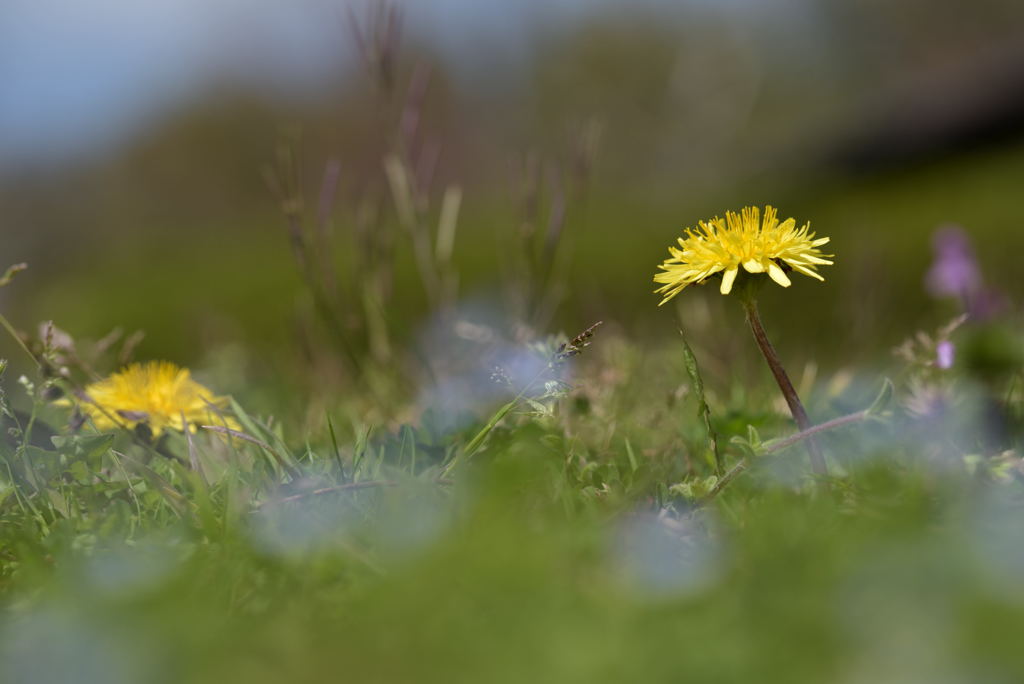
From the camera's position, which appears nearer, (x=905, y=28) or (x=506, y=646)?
(x=506, y=646)

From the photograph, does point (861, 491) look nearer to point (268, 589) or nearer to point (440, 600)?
point (440, 600)

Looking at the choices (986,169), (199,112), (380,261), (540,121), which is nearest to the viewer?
(380,261)

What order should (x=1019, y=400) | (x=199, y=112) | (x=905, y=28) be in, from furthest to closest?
(x=199, y=112)
(x=905, y=28)
(x=1019, y=400)

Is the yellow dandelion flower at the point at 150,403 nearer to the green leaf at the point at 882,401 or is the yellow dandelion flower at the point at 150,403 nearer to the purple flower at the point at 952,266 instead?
the green leaf at the point at 882,401

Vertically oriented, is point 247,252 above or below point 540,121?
below

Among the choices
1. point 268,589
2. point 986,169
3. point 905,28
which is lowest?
→ point 268,589

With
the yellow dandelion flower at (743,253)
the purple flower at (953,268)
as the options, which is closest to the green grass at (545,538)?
the yellow dandelion flower at (743,253)

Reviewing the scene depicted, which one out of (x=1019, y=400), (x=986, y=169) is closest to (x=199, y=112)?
(x=986, y=169)

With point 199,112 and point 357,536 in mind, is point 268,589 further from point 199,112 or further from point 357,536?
point 199,112

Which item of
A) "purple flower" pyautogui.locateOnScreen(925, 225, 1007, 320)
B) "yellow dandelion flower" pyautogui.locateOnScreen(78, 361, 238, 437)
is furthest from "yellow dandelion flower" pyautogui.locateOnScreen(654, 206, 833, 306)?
"purple flower" pyautogui.locateOnScreen(925, 225, 1007, 320)
